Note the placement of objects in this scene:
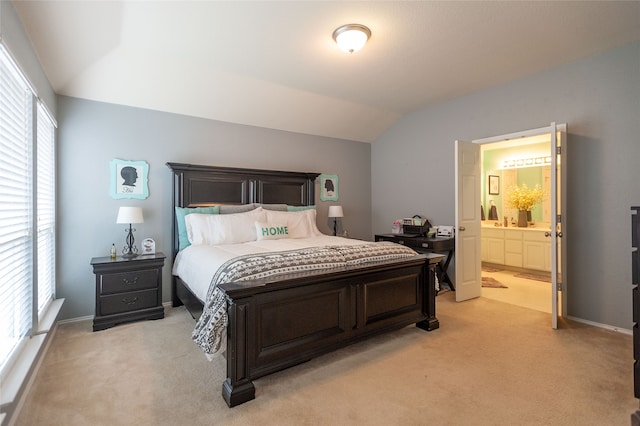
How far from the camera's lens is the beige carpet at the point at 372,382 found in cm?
180

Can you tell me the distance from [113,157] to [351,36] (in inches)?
114

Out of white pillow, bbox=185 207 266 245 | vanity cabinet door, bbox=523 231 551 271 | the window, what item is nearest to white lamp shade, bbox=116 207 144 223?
white pillow, bbox=185 207 266 245

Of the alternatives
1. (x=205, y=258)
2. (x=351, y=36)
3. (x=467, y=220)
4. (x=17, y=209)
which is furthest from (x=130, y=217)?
(x=467, y=220)

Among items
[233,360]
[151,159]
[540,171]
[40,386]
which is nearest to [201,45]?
[151,159]

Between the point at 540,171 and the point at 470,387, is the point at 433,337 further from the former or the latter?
the point at 540,171

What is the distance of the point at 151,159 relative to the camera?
12.5 ft

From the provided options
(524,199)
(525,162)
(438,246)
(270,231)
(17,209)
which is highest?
(525,162)

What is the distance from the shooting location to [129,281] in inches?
128

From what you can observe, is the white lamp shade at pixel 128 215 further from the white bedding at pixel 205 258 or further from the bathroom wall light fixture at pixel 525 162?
the bathroom wall light fixture at pixel 525 162

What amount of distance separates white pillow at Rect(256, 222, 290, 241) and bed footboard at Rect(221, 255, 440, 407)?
1.54 metres

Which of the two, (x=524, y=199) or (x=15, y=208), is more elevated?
(x=524, y=199)

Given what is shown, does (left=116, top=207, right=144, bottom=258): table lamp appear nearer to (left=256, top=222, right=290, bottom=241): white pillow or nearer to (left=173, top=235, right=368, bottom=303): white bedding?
(left=173, top=235, right=368, bottom=303): white bedding

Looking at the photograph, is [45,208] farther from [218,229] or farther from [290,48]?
[290,48]

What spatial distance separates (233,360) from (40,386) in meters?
1.34
